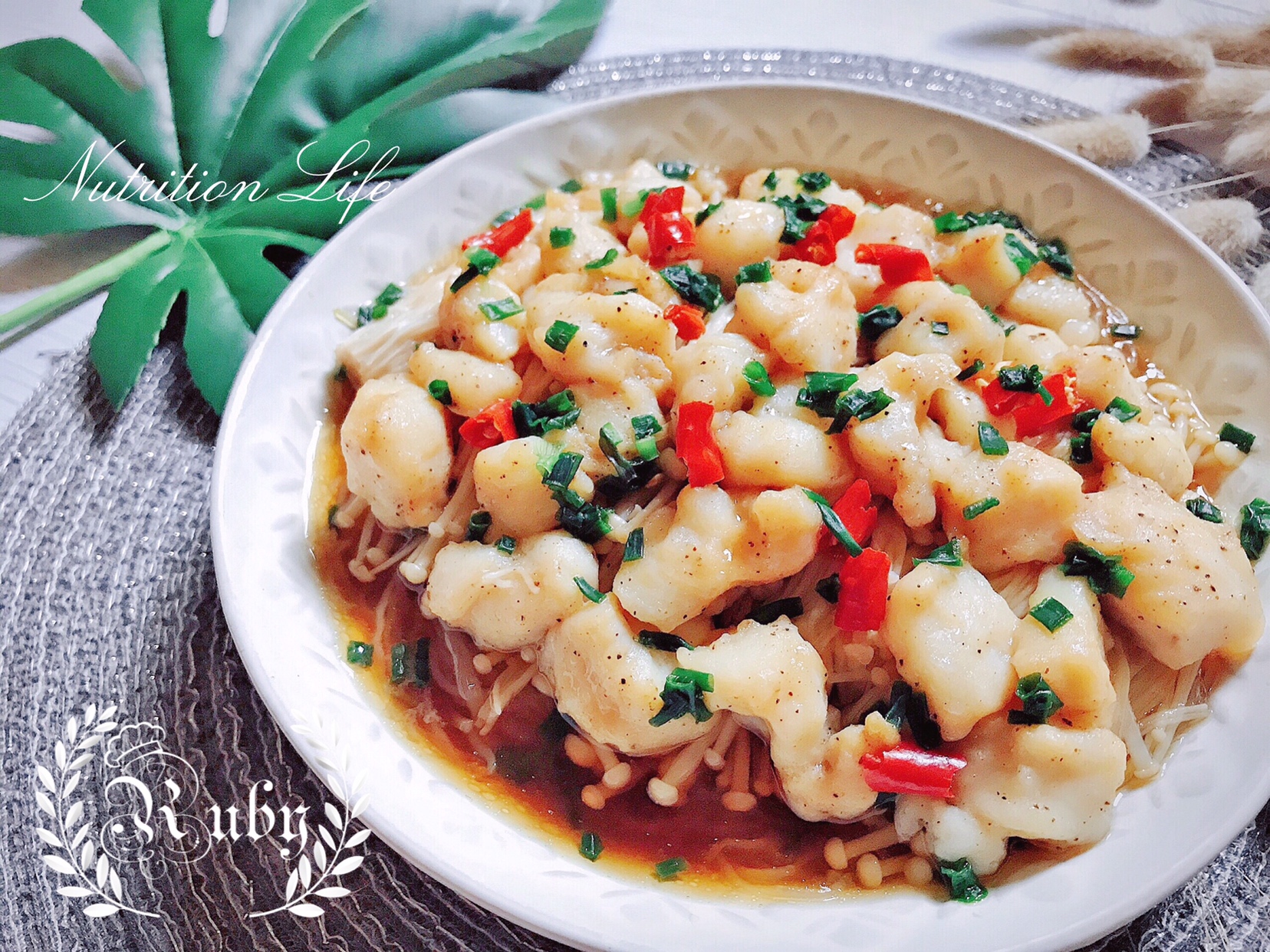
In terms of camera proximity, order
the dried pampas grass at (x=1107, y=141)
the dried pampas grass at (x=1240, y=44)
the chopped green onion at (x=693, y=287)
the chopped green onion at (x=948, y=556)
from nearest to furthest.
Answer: the chopped green onion at (x=948, y=556) < the chopped green onion at (x=693, y=287) < the dried pampas grass at (x=1107, y=141) < the dried pampas grass at (x=1240, y=44)

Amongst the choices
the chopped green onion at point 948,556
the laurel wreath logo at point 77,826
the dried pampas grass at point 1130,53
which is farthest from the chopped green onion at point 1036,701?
the dried pampas grass at point 1130,53

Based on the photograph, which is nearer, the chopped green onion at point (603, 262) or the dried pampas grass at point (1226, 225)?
the chopped green onion at point (603, 262)

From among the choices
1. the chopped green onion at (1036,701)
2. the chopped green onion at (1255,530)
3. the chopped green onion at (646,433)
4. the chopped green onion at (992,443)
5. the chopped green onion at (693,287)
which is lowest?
the chopped green onion at (1036,701)

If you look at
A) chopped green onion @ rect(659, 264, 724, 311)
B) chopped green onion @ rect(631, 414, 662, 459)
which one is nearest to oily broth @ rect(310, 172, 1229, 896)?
chopped green onion @ rect(631, 414, 662, 459)

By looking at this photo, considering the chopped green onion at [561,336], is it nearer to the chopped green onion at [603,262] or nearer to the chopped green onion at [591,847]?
the chopped green onion at [603,262]

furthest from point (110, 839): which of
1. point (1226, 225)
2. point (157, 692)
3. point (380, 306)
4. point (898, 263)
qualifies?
point (1226, 225)

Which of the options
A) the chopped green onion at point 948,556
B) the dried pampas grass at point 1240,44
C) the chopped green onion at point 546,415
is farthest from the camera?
the dried pampas grass at point 1240,44

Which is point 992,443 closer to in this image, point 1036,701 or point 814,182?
point 1036,701
